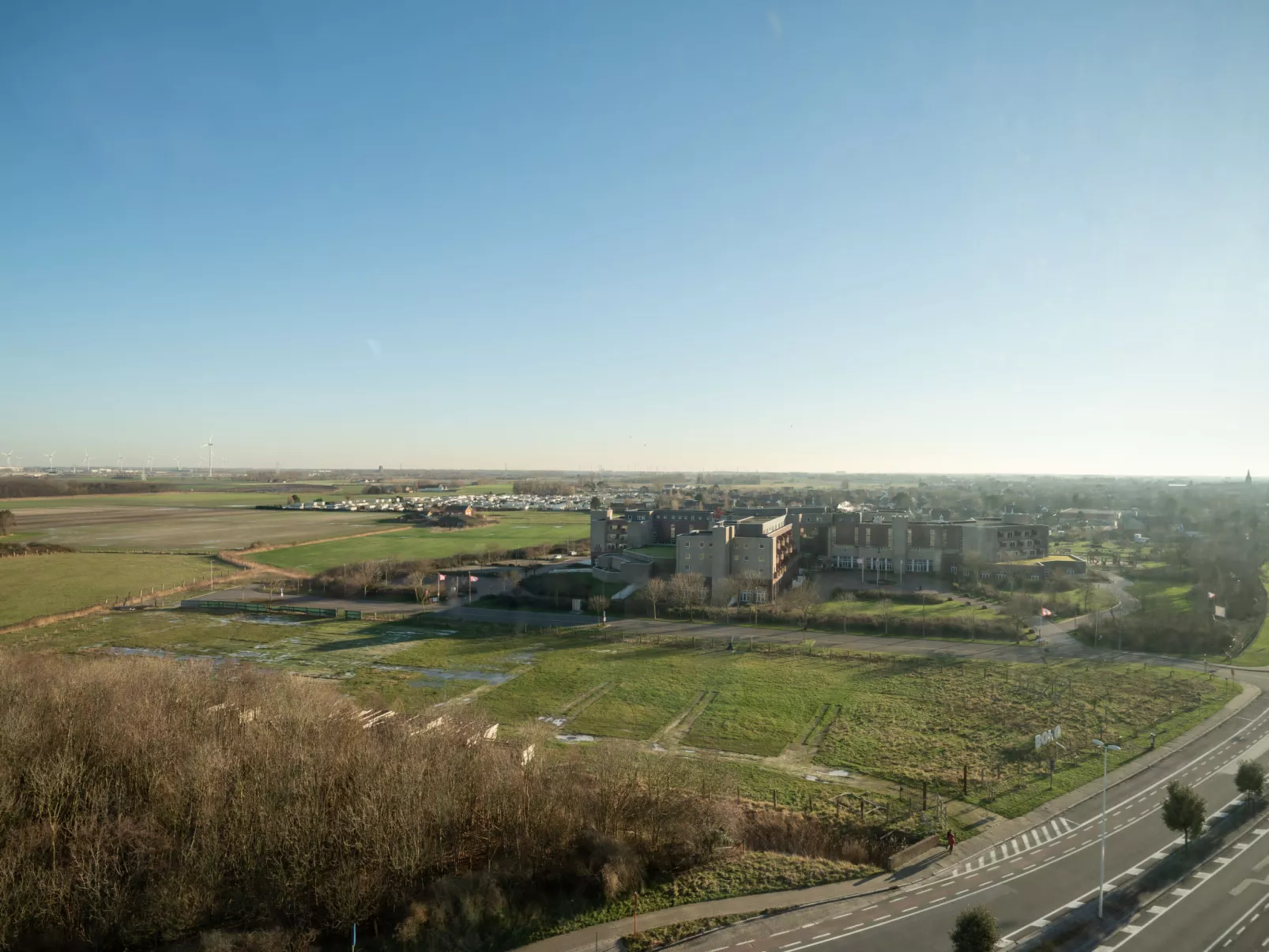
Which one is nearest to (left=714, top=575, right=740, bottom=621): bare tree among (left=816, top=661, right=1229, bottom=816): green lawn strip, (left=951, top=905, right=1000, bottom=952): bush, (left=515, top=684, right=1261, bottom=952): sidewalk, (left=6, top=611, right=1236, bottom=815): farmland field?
(left=6, top=611, right=1236, bottom=815): farmland field

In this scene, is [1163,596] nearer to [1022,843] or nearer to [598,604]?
Answer: [598,604]

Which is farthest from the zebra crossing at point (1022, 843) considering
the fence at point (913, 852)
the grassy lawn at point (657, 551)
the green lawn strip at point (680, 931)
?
the grassy lawn at point (657, 551)

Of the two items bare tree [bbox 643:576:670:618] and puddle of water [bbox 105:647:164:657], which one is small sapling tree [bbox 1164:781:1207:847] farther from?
puddle of water [bbox 105:647:164:657]

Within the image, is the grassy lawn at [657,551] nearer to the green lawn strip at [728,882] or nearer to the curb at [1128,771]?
the curb at [1128,771]

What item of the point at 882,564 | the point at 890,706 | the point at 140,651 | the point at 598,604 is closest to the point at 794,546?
the point at 882,564

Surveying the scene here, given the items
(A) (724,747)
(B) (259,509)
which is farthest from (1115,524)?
(B) (259,509)
